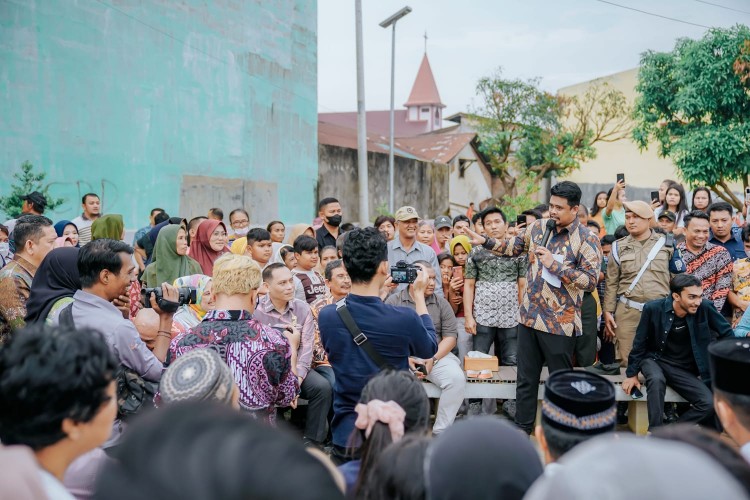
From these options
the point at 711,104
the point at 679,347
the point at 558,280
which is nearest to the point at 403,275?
the point at 558,280

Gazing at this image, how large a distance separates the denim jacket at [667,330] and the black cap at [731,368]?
260cm

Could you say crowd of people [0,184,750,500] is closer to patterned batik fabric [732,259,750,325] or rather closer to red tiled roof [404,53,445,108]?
patterned batik fabric [732,259,750,325]

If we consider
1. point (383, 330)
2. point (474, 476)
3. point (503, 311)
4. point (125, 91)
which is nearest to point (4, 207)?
point (125, 91)

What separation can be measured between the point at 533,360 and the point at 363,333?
224cm

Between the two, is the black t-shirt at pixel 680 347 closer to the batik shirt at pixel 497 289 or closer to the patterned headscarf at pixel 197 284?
the batik shirt at pixel 497 289

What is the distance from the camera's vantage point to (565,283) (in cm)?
459

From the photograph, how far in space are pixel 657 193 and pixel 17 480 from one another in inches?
361

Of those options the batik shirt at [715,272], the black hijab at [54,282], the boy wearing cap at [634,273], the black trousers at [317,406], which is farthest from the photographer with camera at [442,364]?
the black hijab at [54,282]

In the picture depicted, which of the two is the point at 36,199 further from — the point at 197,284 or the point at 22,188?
the point at 197,284

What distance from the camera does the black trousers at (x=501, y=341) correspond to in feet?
19.4

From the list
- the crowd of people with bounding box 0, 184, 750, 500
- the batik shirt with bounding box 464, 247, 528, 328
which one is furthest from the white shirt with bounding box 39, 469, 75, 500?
the batik shirt with bounding box 464, 247, 528, 328

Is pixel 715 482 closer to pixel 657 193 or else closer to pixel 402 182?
pixel 657 193

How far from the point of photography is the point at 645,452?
0.94 metres

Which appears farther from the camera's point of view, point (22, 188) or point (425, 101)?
point (425, 101)
